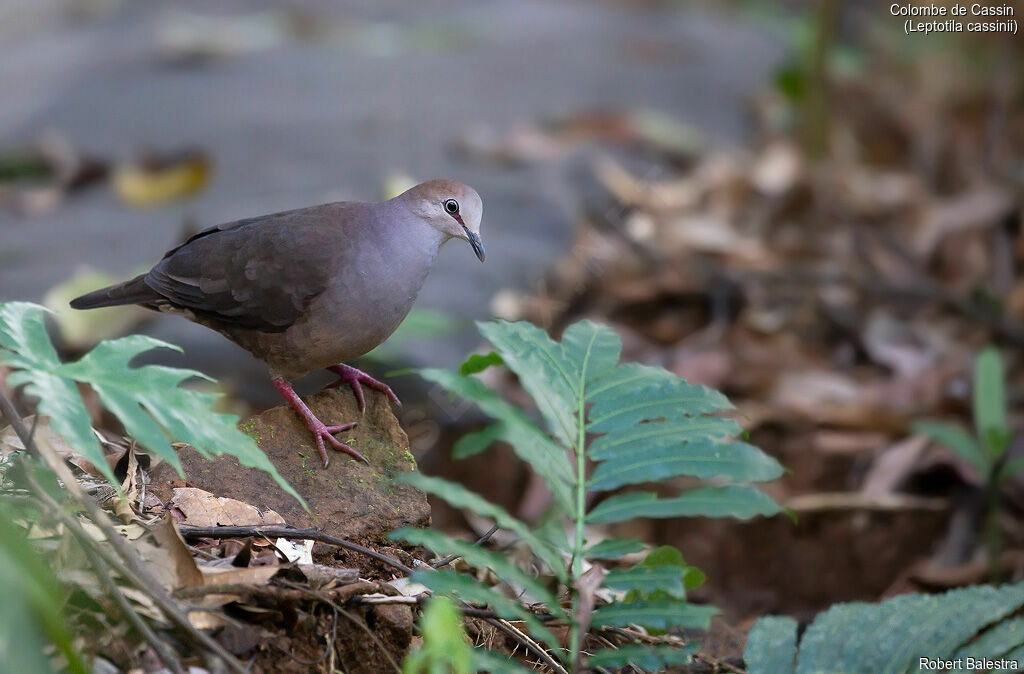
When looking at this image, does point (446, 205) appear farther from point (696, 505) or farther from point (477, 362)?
point (696, 505)

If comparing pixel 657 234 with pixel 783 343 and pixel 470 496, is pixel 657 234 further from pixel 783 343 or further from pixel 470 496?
pixel 470 496

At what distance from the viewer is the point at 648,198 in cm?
711

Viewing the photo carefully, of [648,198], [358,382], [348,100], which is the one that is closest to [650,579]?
[358,382]

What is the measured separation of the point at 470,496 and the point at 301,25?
30.6ft

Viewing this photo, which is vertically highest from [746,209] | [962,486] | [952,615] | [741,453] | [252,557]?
[741,453]

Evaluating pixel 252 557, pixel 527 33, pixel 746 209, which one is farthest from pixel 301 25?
pixel 252 557

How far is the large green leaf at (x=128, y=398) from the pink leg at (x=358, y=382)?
1.01 metres

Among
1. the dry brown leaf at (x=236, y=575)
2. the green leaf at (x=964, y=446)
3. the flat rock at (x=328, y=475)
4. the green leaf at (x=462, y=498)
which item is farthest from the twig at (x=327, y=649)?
the green leaf at (x=964, y=446)

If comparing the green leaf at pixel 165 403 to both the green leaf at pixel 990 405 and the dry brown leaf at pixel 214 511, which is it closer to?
the dry brown leaf at pixel 214 511

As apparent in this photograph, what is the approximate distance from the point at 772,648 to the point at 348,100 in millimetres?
6670

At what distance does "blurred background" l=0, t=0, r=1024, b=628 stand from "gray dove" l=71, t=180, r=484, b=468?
952 mm

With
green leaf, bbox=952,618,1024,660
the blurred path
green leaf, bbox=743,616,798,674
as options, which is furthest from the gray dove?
the blurred path

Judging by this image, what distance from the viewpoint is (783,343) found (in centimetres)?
581

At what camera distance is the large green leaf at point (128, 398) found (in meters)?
1.83
